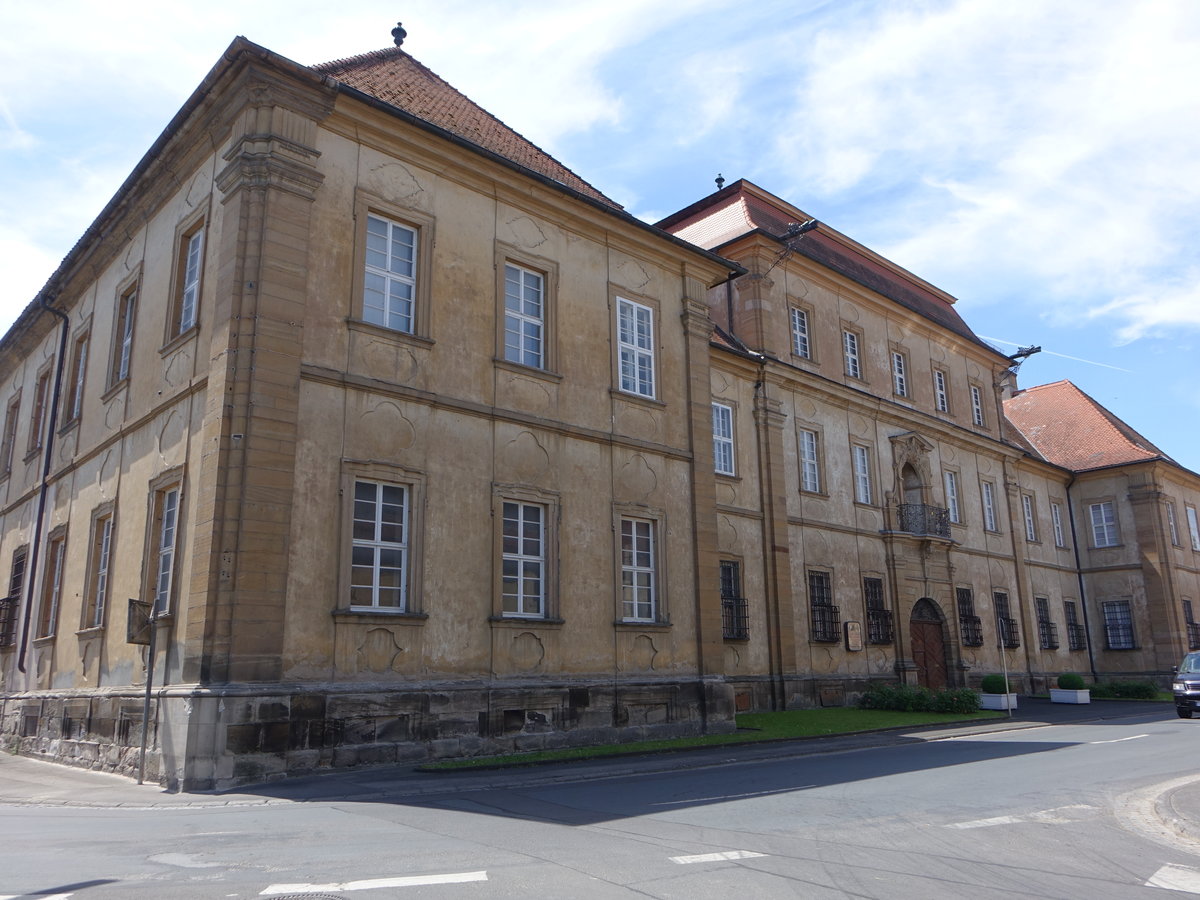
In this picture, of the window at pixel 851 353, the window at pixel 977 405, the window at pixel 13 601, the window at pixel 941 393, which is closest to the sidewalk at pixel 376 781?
the window at pixel 13 601

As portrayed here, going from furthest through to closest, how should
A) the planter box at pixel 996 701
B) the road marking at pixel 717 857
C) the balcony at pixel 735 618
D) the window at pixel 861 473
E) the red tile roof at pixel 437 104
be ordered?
the window at pixel 861 473, the planter box at pixel 996 701, the balcony at pixel 735 618, the red tile roof at pixel 437 104, the road marking at pixel 717 857

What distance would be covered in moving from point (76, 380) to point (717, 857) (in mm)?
18188

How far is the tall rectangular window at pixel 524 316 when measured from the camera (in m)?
16.8

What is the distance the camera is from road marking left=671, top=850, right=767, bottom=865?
686cm

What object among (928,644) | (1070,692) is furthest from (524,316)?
(1070,692)

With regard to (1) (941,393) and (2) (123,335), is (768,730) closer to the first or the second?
(2) (123,335)

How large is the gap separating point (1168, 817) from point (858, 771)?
452 cm

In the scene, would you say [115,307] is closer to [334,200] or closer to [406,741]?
[334,200]

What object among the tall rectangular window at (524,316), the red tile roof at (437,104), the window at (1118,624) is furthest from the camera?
the window at (1118,624)

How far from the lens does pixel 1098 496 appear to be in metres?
41.5

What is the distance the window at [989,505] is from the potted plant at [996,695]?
26.3 feet

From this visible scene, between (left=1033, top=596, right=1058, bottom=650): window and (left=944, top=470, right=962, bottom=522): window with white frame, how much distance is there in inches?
260

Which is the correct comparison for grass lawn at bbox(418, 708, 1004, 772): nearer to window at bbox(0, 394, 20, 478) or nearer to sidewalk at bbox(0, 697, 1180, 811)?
sidewalk at bbox(0, 697, 1180, 811)

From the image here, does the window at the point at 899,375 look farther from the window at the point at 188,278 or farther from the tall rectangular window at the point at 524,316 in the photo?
the window at the point at 188,278
